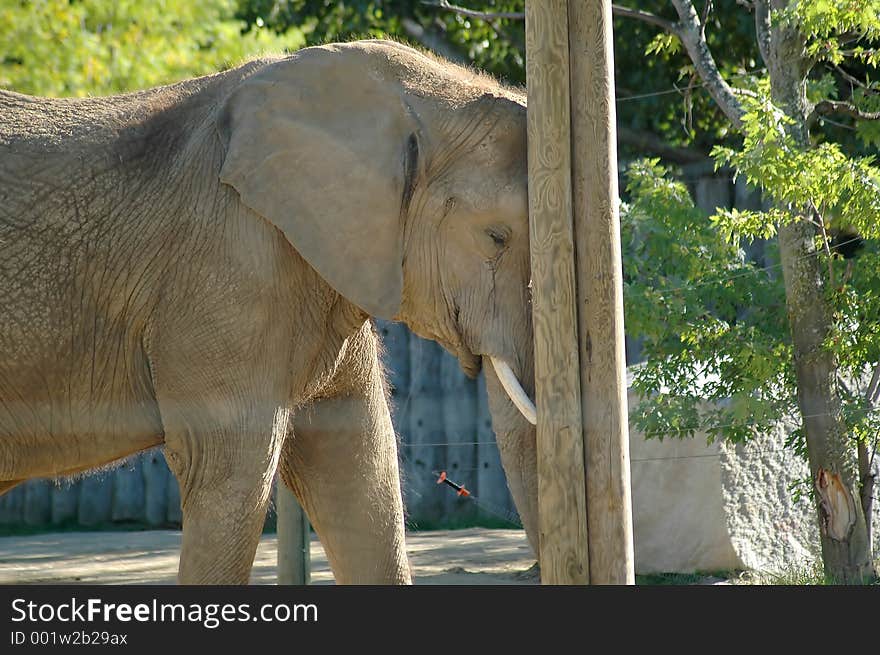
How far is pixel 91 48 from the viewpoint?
13.4 meters

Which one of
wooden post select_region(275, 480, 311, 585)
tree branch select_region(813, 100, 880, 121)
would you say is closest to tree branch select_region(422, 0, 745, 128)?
tree branch select_region(813, 100, 880, 121)

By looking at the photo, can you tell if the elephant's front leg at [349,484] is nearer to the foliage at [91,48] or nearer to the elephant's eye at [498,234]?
the elephant's eye at [498,234]

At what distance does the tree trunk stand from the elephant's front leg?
2.45m

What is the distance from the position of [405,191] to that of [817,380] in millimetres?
2904

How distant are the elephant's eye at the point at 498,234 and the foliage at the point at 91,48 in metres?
8.00

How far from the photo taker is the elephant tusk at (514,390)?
4.67m

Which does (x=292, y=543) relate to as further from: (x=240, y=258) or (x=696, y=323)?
(x=240, y=258)

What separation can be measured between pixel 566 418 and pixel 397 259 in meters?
0.86

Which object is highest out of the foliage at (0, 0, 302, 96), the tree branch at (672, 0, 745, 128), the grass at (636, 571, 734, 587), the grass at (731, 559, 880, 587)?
the foliage at (0, 0, 302, 96)

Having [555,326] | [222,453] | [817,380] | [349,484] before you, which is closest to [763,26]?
[817,380]

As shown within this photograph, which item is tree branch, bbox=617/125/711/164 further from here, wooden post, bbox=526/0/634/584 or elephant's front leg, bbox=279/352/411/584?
wooden post, bbox=526/0/634/584

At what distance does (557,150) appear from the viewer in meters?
4.63

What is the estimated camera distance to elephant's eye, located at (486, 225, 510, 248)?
191 inches
